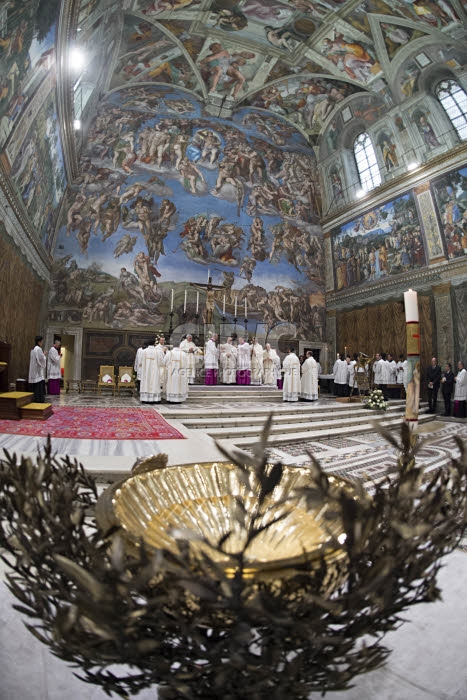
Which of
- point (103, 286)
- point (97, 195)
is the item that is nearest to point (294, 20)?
point (97, 195)

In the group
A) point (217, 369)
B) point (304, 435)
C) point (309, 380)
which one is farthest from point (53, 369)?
point (304, 435)

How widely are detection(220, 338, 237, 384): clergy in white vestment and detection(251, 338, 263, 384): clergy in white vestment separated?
76 centimetres

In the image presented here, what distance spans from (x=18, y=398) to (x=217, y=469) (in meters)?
5.83

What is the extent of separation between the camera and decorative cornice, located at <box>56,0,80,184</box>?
8.12 meters

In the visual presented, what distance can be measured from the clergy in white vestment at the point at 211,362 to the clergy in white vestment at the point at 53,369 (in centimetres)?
500

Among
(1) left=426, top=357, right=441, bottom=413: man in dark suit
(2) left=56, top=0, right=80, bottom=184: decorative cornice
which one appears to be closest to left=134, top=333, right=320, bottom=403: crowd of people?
(1) left=426, top=357, right=441, bottom=413: man in dark suit

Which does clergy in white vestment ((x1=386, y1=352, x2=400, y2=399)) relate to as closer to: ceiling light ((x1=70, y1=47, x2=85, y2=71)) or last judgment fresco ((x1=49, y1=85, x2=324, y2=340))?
last judgment fresco ((x1=49, y1=85, x2=324, y2=340))

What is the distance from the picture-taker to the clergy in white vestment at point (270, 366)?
1401 centimetres

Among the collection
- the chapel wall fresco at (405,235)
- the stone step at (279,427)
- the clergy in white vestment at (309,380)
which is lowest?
the stone step at (279,427)

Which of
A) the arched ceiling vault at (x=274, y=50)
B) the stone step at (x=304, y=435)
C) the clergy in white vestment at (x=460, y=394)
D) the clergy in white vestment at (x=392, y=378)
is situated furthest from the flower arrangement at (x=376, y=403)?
the arched ceiling vault at (x=274, y=50)

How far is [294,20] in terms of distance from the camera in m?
14.5

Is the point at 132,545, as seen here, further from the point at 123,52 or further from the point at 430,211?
the point at 123,52

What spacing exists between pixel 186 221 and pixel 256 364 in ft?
29.5

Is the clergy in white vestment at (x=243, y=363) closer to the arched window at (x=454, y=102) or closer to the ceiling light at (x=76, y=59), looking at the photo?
the ceiling light at (x=76, y=59)
